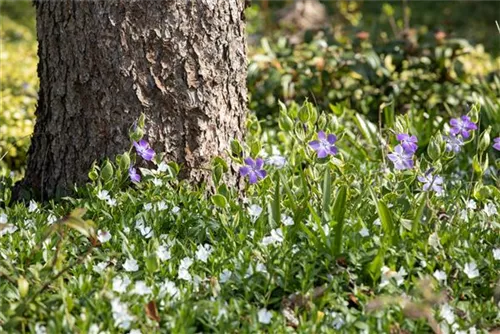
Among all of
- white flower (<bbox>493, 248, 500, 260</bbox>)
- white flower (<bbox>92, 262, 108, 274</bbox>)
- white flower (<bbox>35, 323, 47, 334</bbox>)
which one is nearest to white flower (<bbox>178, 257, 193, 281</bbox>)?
white flower (<bbox>92, 262, 108, 274</bbox>)

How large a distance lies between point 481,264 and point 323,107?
2.79m

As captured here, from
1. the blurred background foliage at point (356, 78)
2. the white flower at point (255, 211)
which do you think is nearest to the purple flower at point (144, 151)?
the white flower at point (255, 211)

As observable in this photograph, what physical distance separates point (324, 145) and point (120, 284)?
967mm

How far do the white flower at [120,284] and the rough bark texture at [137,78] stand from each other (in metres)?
0.94

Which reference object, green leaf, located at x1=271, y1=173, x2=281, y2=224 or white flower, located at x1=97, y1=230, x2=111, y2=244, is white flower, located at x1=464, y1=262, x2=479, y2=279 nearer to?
green leaf, located at x1=271, y1=173, x2=281, y2=224

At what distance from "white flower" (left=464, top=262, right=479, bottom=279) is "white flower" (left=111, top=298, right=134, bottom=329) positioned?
1.06 metres

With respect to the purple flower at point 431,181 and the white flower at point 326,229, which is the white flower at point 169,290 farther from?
the purple flower at point 431,181

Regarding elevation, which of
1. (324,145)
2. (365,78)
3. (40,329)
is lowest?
(40,329)

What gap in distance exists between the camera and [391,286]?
2.49 metres

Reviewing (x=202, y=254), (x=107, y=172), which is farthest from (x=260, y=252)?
(x=107, y=172)

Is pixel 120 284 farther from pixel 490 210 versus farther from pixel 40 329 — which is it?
pixel 490 210

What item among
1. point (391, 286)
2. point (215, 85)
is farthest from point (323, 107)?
point (391, 286)

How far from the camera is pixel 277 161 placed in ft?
11.3

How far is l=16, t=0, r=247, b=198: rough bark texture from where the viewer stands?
3.22 m
